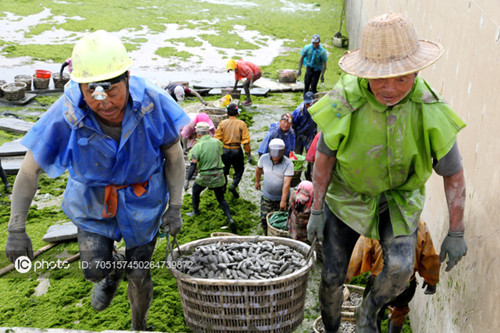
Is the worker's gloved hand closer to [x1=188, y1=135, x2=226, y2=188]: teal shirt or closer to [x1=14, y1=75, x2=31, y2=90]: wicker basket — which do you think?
[x1=188, y1=135, x2=226, y2=188]: teal shirt

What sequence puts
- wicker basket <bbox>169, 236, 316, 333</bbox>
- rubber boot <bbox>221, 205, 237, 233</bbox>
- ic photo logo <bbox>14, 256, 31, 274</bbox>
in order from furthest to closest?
rubber boot <bbox>221, 205, 237, 233</bbox> < ic photo logo <bbox>14, 256, 31, 274</bbox> < wicker basket <bbox>169, 236, 316, 333</bbox>

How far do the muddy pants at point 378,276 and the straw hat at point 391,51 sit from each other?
3.26 ft

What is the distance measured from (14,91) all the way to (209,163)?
6.86m

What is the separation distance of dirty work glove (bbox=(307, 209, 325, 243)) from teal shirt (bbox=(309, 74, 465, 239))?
0.76ft

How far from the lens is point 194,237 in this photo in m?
6.74

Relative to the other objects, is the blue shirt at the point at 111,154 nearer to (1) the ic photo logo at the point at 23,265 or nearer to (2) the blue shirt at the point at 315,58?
(1) the ic photo logo at the point at 23,265

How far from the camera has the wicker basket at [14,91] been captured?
39.0 feet

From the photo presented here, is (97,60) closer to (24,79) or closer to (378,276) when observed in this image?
(378,276)

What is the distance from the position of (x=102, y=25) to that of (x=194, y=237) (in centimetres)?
1551

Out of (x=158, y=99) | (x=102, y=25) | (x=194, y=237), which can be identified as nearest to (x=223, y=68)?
(x=102, y=25)

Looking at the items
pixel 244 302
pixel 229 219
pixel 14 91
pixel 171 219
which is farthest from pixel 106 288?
pixel 14 91

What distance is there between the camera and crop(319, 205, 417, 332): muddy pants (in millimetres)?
3242

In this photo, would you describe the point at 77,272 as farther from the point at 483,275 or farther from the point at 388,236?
the point at 483,275

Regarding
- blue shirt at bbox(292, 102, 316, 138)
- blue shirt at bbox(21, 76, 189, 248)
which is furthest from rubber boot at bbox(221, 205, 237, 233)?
blue shirt at bbox(21, 76, 189, 248)
